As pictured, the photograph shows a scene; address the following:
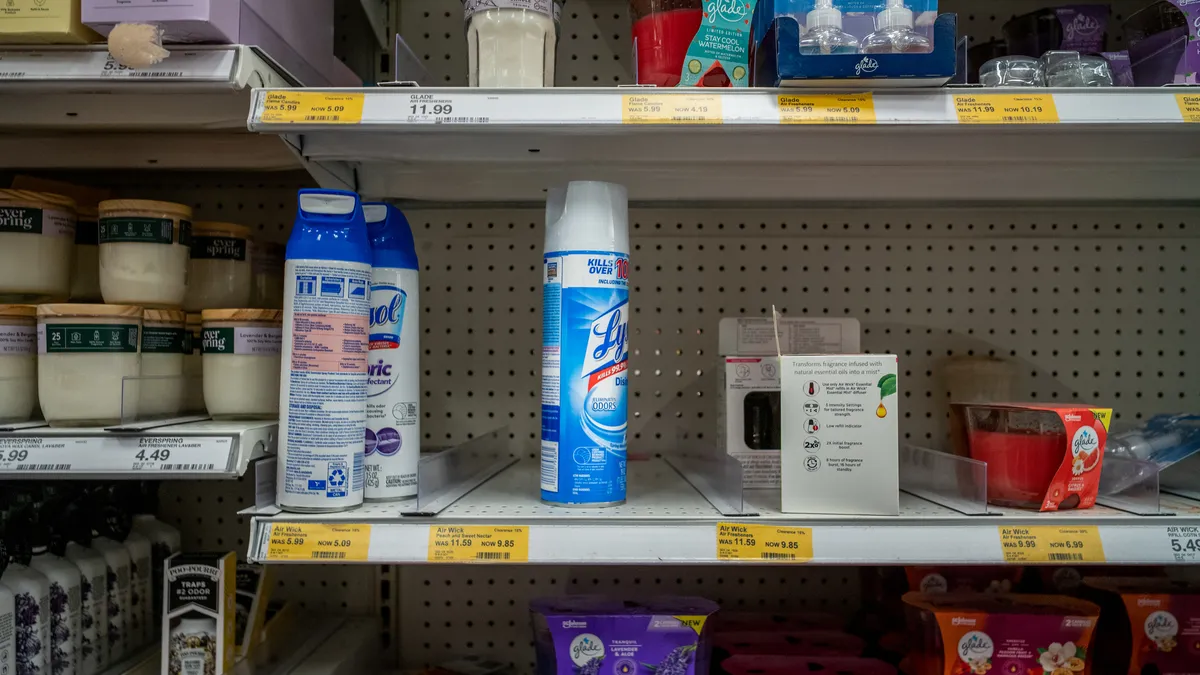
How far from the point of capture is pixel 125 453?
0.98 meters

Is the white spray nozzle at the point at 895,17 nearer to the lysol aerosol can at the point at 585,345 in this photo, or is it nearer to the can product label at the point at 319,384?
the lysol aerosol can at the point at 585,345

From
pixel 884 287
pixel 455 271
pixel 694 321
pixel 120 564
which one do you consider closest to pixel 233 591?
pixel 120 564

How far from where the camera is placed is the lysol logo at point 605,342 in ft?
3.26

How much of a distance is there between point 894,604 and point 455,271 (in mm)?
1056

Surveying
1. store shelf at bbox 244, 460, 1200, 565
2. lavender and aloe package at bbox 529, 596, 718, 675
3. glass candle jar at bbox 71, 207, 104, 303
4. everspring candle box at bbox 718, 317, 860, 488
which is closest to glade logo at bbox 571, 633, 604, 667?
lavender and aloe package at bbox 529, 596, 718, 675

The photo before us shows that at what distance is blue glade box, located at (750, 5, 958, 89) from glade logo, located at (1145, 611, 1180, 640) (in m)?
0.89

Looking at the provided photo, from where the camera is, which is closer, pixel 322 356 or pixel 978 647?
pixel 322 356

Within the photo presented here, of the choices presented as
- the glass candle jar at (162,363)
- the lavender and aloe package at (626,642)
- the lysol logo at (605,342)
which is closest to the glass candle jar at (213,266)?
the glass candle jar at (162,363)

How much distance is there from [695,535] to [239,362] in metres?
0.72

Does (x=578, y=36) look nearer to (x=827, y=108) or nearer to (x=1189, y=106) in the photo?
(x=827, y=108)

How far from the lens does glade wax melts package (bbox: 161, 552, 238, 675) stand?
1.08m

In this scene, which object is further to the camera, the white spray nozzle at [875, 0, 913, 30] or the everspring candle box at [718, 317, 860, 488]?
the everspring candle box at [718, 317, 860, 488]

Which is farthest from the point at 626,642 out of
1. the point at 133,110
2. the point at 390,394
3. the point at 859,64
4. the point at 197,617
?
the point at 133,110

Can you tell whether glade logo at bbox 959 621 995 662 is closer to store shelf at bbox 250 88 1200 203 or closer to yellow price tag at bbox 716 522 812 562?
yellow price tag at bbox 716 522 812 562
